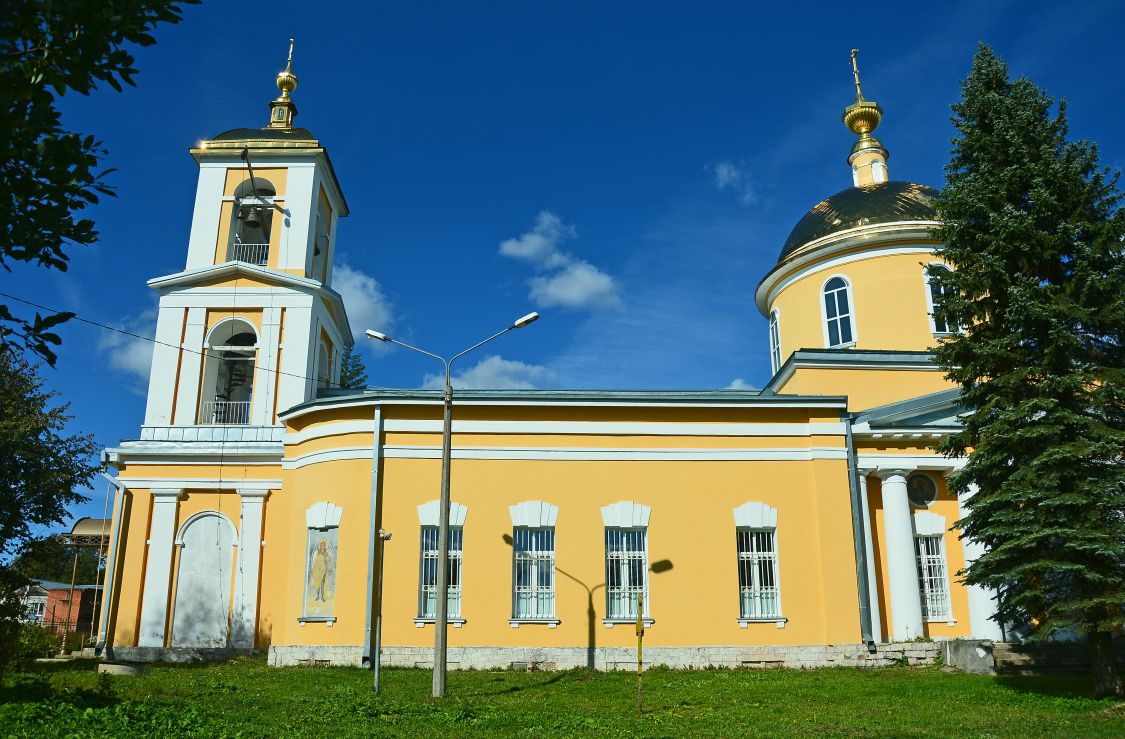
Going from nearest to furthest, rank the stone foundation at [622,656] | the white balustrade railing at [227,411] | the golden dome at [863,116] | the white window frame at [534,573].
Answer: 1. the stone foundation at [622,656]
2. the white window frame at [534,573]
3. the white balustrade railing at [227,411]
4. the golden dome at [863,116]

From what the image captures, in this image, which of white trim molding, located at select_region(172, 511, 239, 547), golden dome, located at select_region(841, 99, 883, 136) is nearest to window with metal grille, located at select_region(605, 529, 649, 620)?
white trim molding, located at select_region(172, 511, 239, 547)

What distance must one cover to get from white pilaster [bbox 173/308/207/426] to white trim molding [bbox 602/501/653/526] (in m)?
11.1

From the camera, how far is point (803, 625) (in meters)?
18.8

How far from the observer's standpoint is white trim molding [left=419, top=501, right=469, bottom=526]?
1889 cm

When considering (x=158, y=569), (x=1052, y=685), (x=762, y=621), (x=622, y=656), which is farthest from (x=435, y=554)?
(x=1052, y=685)

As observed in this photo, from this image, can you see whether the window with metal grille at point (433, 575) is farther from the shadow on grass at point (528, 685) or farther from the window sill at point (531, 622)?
the shadow on grass at point (528, 685)

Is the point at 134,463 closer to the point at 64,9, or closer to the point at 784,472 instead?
the point at 784,472

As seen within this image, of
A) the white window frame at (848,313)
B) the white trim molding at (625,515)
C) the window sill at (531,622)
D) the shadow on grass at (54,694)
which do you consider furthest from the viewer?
the white window frame at (848,313)

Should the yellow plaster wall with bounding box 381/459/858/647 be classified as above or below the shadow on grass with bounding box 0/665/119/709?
above

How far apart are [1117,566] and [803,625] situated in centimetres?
737

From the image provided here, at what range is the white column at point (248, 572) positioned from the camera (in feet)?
69.3

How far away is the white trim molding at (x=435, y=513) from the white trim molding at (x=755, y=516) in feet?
19.4

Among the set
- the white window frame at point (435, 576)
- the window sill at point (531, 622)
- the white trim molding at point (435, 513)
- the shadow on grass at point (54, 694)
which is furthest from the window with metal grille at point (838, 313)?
the shadow on grass at point (54, 694)

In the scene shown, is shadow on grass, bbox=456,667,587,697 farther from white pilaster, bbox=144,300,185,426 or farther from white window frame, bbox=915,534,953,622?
white pilaster, bbox=144,300,185,426
